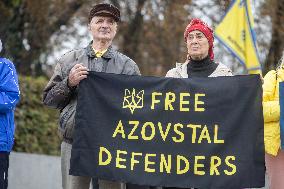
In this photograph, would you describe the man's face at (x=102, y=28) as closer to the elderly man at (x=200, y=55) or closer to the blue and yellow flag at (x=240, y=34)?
the elderly man at (x=200, y=55)

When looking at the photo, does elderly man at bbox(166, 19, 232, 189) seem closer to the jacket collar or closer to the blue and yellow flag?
the jacket collar

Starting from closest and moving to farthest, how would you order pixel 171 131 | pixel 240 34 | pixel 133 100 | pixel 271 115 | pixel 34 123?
pixel 271 115
pixel 171 131
pixel 133 100
pixel 240 34
pixel 34 123

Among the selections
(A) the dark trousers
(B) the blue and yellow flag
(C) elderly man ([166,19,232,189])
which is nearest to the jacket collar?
(C) elderly man ([166,19,232,189])

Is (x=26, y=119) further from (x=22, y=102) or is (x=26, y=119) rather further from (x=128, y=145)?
(x=128, y=145)

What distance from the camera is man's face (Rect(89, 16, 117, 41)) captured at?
5305mm

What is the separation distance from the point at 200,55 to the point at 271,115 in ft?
2.52

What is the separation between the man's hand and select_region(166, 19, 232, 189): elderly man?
2.69ft

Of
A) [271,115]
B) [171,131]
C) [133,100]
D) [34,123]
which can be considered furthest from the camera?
[34,123]

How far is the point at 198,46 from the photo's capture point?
17.4 feet

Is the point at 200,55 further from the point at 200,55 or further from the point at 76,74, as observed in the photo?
the point at 76,74

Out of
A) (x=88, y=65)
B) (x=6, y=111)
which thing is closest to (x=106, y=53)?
(x=88, y=65)

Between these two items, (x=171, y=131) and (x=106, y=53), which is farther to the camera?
(x=106, y=53)

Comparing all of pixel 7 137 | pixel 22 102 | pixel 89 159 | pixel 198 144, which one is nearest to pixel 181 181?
pixel 198 144

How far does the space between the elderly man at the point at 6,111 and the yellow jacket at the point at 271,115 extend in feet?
6.78
